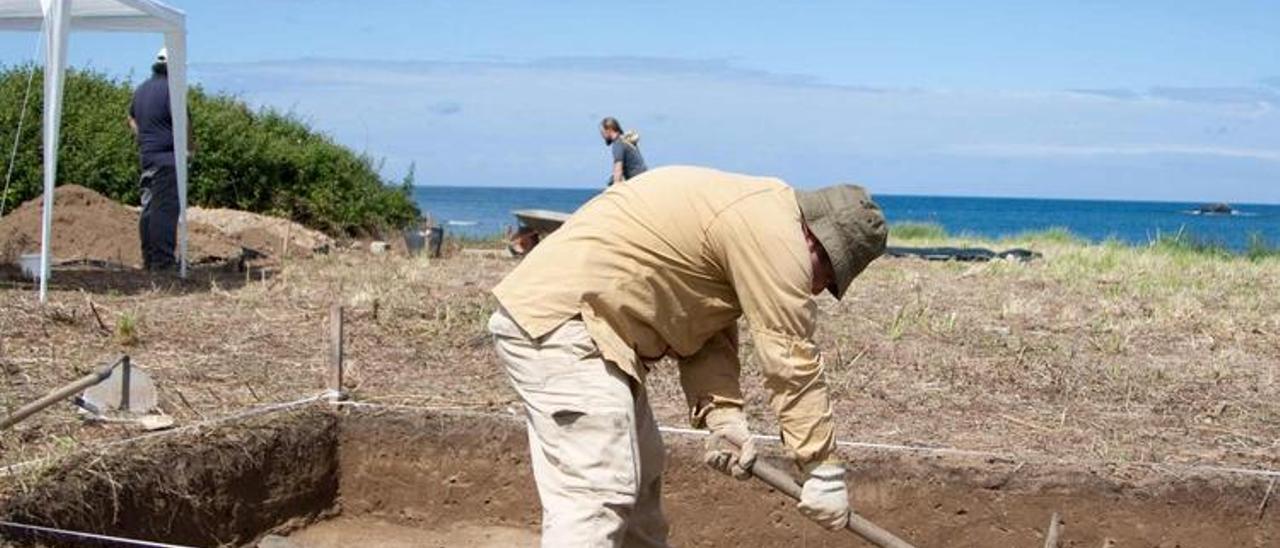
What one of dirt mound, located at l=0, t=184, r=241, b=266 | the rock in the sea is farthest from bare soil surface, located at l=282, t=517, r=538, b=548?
the rock in the sea

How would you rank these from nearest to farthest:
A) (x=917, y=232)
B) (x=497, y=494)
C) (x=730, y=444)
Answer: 1. (x=730, y=444)
2. (x=497, y=494)
3. (x=917, y=232)

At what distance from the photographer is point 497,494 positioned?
275 inches

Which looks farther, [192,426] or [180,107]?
[180,107]

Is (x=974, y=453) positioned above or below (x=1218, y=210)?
above

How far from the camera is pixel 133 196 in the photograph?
56.1 feet

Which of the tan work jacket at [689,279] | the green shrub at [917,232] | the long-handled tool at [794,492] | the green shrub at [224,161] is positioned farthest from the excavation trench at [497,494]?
the green shrub at [917,232]

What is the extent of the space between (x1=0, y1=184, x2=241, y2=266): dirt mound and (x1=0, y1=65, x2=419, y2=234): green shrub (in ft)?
8.73

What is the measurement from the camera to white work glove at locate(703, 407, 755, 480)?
4691 mm

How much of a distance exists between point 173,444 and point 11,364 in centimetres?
136

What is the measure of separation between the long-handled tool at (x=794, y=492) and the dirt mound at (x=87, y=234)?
9.41 meters

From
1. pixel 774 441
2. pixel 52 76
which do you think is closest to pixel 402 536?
pixel 774 441

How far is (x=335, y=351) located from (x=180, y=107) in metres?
5.07

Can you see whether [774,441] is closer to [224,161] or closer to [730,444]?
[730,444]

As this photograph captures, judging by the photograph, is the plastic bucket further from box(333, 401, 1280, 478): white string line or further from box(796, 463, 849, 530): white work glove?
box(796, 463, 849, 530): white work glove
